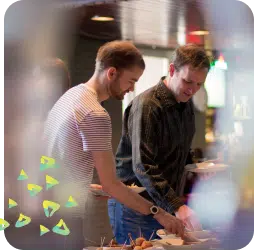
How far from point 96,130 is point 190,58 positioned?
0.69 m

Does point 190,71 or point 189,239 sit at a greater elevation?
point 190,71

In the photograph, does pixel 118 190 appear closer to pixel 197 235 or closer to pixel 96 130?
pixel 96 130

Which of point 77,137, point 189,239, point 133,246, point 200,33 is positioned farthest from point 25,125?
point 200,33

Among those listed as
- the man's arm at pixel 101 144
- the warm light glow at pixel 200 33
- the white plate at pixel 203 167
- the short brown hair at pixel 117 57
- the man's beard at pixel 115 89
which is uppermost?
the warm light glow at pixel 200 33

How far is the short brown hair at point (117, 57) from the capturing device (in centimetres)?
209

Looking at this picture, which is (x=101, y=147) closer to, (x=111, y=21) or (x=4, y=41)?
(x=4, y=41)

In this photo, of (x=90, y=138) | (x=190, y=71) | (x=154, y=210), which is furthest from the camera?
(x=190, y=71)

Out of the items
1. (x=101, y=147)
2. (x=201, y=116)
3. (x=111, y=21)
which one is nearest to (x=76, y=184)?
(x=101, y=147)

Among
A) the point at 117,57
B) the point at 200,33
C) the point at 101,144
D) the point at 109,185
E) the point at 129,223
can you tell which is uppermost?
the point at 200,33

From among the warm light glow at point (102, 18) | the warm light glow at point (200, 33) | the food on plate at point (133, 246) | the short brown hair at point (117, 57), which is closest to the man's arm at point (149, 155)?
the food on plate at point (133, 246)

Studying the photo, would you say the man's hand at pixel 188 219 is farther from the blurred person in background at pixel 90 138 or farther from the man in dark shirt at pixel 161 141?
the blurred person in background at pixel 90 138

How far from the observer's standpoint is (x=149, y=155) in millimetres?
2408

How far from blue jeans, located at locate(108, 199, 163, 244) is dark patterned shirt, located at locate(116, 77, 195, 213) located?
3.8 inches

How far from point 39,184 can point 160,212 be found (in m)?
0.46
